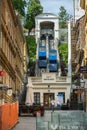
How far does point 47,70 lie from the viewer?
3863 inches

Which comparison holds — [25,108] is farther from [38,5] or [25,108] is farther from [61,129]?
[38,5]

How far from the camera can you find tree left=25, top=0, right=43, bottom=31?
5153 inches

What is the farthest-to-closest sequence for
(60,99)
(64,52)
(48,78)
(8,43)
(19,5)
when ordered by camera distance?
(19,5)
(64,52)
(48,78)
(60,99)
(8,43)

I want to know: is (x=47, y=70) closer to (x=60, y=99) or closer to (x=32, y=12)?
(x=60, y=99)

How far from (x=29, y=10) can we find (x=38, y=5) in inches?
117

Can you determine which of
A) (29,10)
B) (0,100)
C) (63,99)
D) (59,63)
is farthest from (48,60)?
(0,100)

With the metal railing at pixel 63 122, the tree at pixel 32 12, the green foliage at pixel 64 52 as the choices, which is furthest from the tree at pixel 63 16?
the metal railing at pixel 63 122

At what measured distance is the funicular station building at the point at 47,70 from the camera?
260ft

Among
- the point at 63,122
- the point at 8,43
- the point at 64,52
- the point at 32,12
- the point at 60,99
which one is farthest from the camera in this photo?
the point at 32,12

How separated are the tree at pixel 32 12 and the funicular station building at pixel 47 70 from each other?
267 inches

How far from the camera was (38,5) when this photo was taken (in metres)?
133

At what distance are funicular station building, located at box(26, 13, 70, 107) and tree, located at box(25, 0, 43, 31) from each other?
677 cm

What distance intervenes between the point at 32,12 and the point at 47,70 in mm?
38476

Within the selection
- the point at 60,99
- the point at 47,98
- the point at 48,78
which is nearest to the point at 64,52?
the point at 48,78
